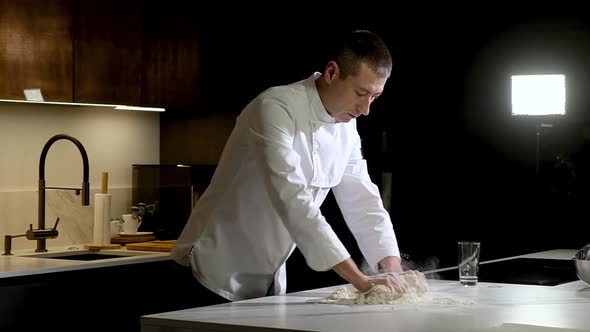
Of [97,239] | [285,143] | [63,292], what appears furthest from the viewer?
[97,239]

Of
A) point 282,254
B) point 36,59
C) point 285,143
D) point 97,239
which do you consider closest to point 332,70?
point 285,143

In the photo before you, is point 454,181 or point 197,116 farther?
point 197,116

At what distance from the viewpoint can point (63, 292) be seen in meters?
3.27

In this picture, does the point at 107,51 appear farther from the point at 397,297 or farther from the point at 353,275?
the point at 397,297

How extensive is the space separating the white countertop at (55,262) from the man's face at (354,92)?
120 centimetres

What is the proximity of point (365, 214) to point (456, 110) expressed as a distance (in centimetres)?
172

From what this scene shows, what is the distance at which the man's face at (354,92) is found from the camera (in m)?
2.55

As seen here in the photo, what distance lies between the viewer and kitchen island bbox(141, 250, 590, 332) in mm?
1900

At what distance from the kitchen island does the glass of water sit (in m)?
0.14

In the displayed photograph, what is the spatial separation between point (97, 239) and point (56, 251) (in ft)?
0.75

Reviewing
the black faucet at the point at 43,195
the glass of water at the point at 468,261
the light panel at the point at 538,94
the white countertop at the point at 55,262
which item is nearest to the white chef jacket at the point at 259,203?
the glass of water at the point at 468,261

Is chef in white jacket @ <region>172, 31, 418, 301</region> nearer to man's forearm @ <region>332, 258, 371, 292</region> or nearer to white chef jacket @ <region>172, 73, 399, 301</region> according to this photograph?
white chef jacket @ <region>172, 73, 399, 301</region>

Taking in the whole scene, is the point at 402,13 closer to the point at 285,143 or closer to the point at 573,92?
the point at 573,92

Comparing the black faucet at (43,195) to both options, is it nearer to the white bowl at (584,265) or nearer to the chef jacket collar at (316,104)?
the chef jacket collar at (316,104)
